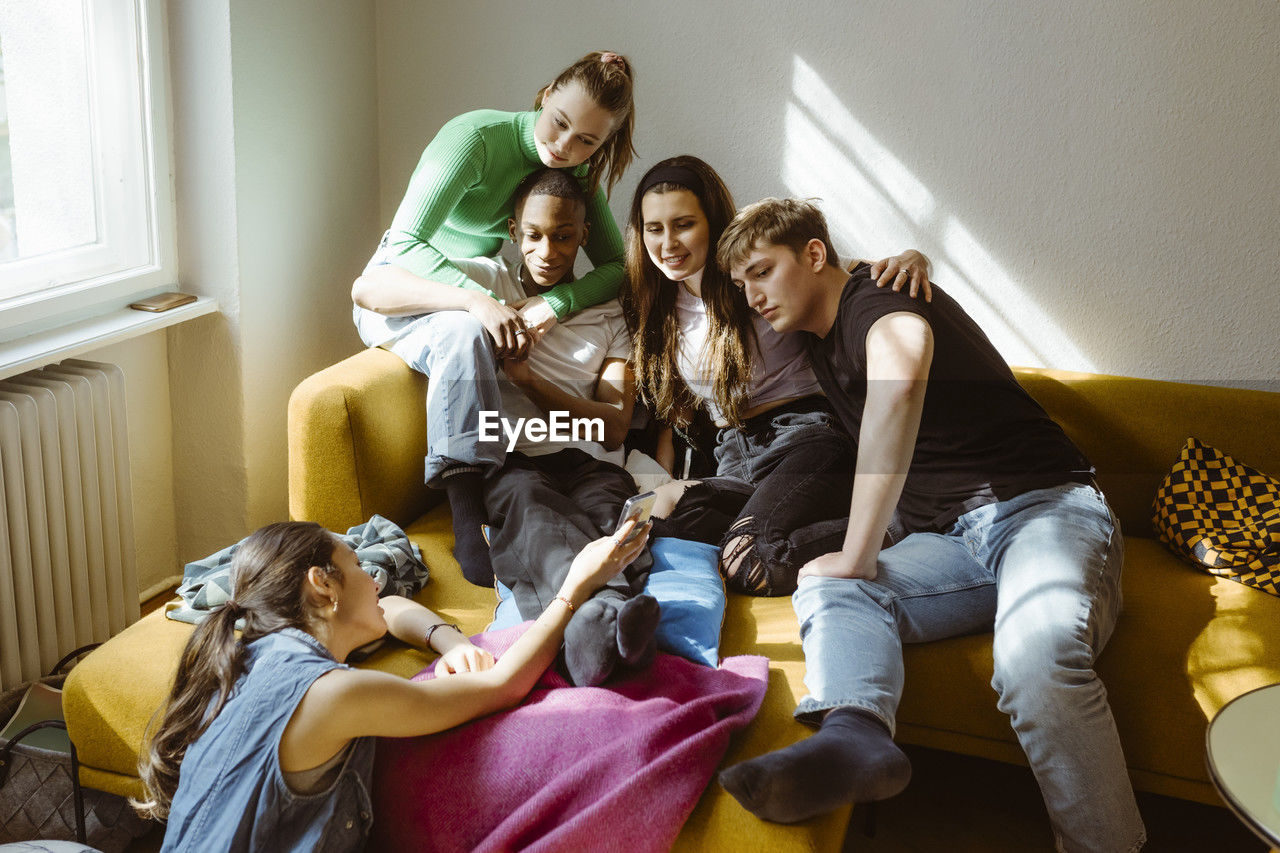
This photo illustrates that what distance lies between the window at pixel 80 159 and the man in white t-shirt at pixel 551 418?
20.7 inches

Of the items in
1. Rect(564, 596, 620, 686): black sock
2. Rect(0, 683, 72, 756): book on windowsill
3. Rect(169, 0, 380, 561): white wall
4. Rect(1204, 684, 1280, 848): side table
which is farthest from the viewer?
Rect(169, 0, 380, 561): white wall

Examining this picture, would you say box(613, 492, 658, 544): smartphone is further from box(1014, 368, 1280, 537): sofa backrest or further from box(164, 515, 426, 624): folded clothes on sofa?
box(1014, 368, 1280, 537): sofa backrest

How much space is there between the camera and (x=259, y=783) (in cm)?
119

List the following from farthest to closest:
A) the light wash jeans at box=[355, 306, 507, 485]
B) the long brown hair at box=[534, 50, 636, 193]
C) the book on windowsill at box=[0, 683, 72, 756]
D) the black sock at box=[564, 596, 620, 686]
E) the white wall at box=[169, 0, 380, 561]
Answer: the white wall at box=[169, 0, 380, 561] → the long brown hair at box=[534, 50, 636, 193] → the light wash jeans at box=[355, 306, 507, 485] → the book on windowsill at box=[0, 683, 72, 756] → the black sock at box=[564, 596, 620, 686]

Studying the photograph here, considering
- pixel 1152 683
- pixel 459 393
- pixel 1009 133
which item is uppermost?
pixel 1009 133

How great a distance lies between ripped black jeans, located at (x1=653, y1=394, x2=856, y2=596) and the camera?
1929 millimetres

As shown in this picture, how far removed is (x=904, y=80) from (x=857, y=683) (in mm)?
1527

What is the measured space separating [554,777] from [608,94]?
136cm

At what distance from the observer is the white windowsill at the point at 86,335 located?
189 centimetres

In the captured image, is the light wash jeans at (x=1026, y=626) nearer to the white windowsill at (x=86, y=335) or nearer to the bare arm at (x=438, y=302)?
the bare arm at (x=438, y=302)

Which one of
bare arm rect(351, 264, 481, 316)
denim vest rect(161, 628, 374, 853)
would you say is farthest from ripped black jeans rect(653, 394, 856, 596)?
denim vest rect(161, 628, 374, 853)

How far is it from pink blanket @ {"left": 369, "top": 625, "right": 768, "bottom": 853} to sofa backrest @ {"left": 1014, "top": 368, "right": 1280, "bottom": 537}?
48.5 inches

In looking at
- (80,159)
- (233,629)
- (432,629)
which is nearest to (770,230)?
(432,629)

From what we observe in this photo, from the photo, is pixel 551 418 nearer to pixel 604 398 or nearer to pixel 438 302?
pixel 604 398
